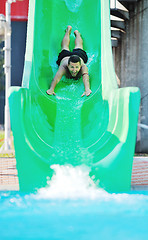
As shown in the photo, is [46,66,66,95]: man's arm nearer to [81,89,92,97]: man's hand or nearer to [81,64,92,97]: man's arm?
[81,64,92,97]: man's arm

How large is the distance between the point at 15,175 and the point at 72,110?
→ 0.94m

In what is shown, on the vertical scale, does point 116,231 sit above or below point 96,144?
below

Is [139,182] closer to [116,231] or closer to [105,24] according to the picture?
[116,231]

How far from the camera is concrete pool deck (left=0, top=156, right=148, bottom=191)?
2924 millimetres

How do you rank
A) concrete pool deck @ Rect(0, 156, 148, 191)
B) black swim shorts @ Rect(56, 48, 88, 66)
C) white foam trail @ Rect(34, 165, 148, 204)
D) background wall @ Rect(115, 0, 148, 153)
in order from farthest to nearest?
background wall @ Rect(115, 0, 148, 153) → black swim shorts @ Rect(56, 48, 88, 66) → concrete pool deck @ Rect(0, 156, 148, 191) → white foam trail @ Rect(34, 165, 148, 204)

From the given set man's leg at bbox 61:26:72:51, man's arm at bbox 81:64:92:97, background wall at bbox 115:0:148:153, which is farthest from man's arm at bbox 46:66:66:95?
background wall at bbox 115:0:148:153

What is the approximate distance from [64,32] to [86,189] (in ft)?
8.94

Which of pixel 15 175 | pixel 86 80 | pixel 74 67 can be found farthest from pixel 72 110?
pixel 15 175

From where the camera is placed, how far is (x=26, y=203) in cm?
244

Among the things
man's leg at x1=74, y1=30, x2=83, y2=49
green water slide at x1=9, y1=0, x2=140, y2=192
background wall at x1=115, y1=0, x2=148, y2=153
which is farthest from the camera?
background wall at x1=115, y1=0, x2=148, y2=153

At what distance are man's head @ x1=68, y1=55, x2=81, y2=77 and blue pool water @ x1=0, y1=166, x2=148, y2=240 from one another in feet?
5.00

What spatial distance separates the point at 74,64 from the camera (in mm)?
3898

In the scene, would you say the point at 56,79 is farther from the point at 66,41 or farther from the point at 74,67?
the point at 66,41

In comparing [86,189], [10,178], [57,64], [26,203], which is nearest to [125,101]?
[86,189]
